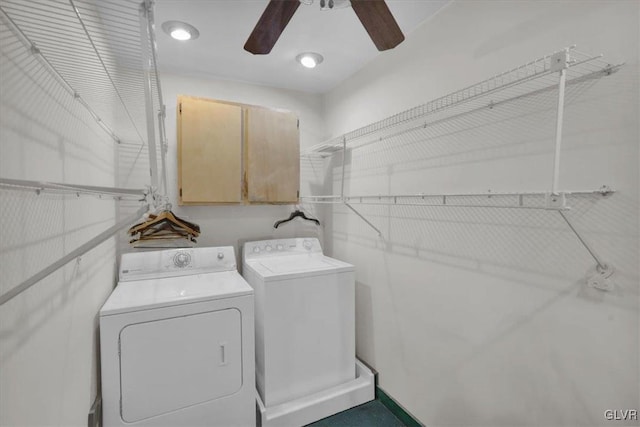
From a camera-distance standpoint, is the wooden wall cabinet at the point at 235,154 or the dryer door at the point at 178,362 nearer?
the dryer door at the point at 178,362

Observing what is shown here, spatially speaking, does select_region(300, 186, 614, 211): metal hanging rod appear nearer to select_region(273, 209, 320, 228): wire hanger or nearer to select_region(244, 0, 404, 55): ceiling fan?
select_region(244, 0, 404, 55): ceiling fan

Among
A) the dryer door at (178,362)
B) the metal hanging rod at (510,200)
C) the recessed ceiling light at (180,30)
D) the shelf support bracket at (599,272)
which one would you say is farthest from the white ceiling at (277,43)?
the dryer door at (178,362)

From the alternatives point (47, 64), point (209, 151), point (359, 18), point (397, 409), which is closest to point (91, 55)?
point (47, 64)

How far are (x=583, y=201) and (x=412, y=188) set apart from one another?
0.91 metres

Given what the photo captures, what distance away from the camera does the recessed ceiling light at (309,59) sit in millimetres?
2250

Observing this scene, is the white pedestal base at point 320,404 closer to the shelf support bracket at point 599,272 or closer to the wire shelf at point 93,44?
the shelf support bracket at point 599,272

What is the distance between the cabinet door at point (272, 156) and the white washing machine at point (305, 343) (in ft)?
1.98

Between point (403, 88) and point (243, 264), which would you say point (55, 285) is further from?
point (403, 88)

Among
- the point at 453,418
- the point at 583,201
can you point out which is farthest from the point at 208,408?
the point at 583,201

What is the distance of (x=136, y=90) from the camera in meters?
1.56

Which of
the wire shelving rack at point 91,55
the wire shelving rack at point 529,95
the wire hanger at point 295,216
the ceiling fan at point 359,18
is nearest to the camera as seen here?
the wire shelving rack at point 91,55

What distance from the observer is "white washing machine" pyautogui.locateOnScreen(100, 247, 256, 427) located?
1563mm

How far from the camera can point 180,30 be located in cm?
190

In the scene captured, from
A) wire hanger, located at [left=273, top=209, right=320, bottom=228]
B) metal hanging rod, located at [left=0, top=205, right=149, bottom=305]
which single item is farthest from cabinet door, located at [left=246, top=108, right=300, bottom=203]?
metal hanging rod, located at [left=0, top=205, right=149, bottom=305]
